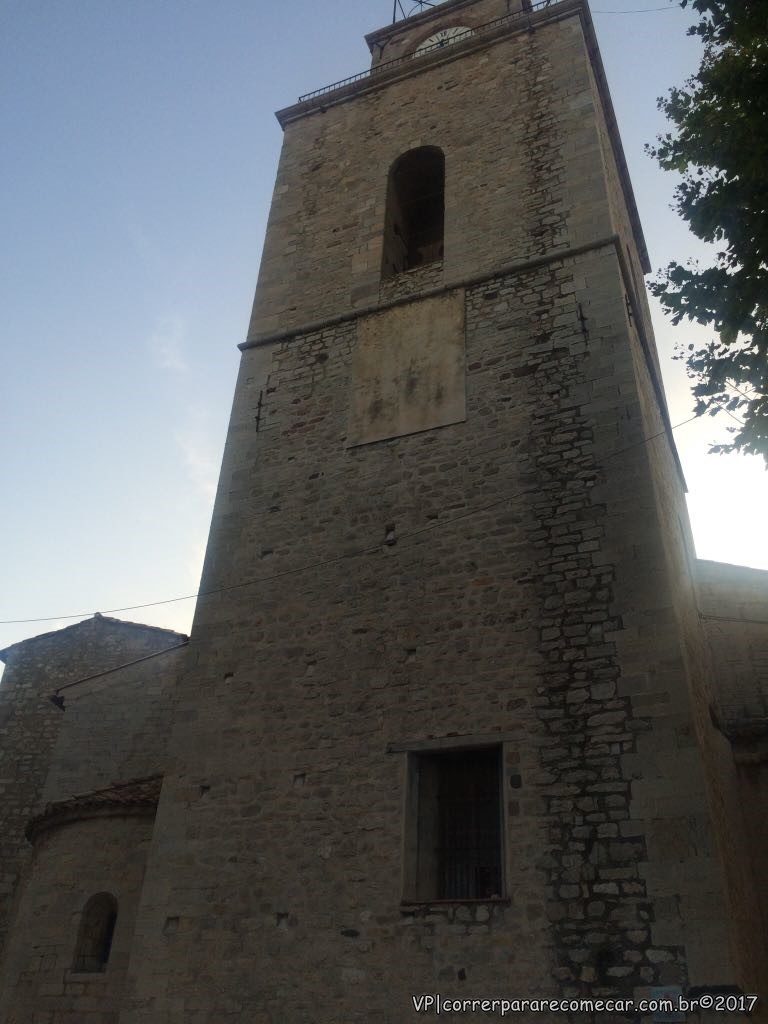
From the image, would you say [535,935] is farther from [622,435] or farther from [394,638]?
[622,435]

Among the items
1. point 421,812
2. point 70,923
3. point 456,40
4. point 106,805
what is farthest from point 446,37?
point 70,923

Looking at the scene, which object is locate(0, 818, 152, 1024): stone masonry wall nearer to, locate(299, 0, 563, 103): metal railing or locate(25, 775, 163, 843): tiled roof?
locate(25, 775, 163, 843): tiled roof

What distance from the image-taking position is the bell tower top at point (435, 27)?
563 inches

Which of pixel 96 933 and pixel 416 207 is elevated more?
pixel 416 207

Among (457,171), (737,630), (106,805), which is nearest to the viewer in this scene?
(106,805)

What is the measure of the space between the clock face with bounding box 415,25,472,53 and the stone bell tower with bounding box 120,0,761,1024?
10.6 feet

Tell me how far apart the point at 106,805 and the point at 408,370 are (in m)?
5.58

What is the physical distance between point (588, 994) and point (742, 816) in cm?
358

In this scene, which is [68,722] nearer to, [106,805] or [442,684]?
[106,805]

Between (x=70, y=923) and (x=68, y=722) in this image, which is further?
(x=68, y=722)

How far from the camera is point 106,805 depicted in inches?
336

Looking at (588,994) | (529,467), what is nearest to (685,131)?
(529,467)

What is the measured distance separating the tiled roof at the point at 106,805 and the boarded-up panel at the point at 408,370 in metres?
4.20

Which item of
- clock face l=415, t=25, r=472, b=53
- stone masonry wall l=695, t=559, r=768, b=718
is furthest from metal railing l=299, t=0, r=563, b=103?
stone masonry wall l=695, t=559, r=768, b=718
